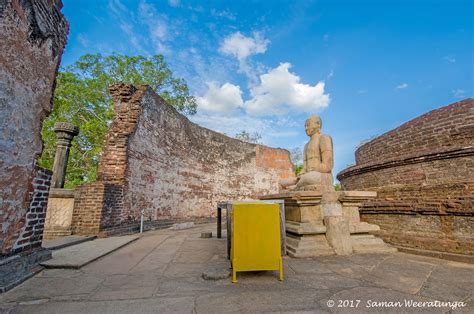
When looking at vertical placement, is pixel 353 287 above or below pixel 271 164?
below

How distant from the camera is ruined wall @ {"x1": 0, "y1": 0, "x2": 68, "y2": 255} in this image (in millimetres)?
2359

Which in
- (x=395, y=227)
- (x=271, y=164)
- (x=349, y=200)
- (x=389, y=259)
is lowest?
(x=389, y=259)

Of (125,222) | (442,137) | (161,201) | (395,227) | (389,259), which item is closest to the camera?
(389,259)

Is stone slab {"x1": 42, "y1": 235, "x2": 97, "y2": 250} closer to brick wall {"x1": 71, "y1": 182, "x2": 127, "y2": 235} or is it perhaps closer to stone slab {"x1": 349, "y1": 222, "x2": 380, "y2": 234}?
brick wall {"x1": 71, "y1": 182, "x2": 127, "y2": 235}

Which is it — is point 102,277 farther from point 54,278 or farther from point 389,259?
point 389,259

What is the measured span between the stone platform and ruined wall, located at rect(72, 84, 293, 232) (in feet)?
15.3

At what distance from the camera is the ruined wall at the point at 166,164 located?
21.2 ft

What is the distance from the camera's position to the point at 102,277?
8.13ft

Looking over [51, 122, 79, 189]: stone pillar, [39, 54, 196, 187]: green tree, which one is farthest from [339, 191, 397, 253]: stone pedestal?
[39, 54, 196, 187]: green tree

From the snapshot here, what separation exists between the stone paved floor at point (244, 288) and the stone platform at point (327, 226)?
1.00 ft

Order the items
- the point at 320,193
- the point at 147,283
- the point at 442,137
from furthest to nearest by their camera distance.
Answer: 1. the point at 442,137
2. the point at 320,193
3. the point at 147,283

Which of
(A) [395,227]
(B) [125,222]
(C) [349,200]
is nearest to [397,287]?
(C) [349,200]

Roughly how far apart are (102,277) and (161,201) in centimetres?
600

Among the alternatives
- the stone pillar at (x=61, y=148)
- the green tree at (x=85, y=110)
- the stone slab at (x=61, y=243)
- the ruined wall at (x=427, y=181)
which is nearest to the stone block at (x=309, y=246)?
the ruined wall at (x=427, y=181)
